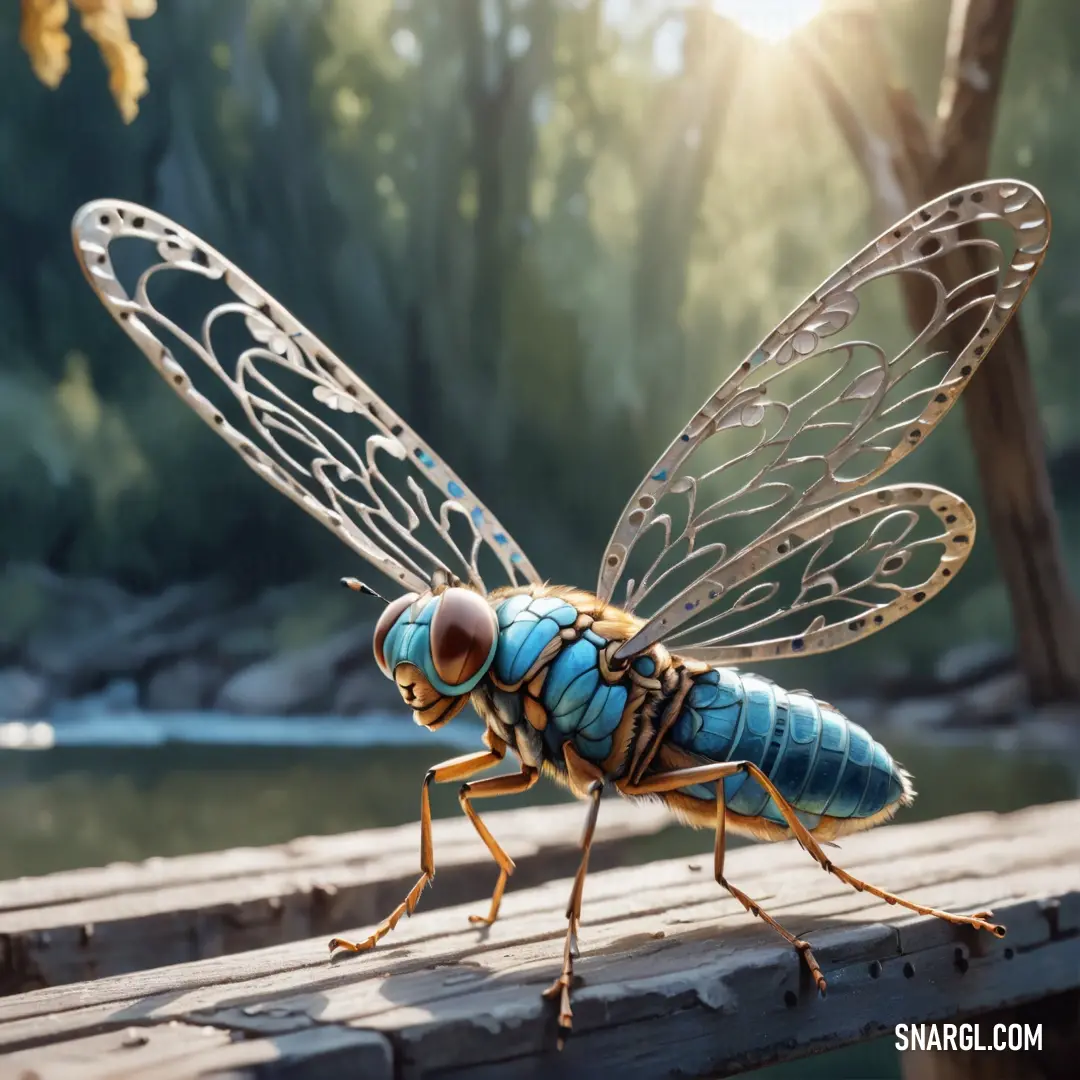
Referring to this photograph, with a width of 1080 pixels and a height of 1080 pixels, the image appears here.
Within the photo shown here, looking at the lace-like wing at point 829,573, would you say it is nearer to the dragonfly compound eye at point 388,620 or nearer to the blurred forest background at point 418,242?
the dragonfly compound eye at point 388,620

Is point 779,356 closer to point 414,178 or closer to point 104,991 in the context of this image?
point 104,991

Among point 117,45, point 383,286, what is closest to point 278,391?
point 117,45

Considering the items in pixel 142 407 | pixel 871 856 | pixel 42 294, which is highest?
pixel 42 294

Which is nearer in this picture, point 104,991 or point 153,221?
point 104,991

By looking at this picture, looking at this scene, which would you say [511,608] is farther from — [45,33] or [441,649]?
[45,33]

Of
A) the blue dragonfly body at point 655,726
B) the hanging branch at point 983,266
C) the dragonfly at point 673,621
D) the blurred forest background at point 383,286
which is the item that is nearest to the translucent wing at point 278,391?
the dragonfly at point 673,621

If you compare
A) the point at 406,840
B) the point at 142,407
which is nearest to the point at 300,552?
the point at 142,407

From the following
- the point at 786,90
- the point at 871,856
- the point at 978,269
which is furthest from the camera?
the point at 786,90

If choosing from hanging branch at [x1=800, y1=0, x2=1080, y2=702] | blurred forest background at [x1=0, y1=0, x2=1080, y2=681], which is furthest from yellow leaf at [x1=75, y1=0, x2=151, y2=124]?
blurred forest background at [x1=0, y1=0, x2=1080, y2=681]
